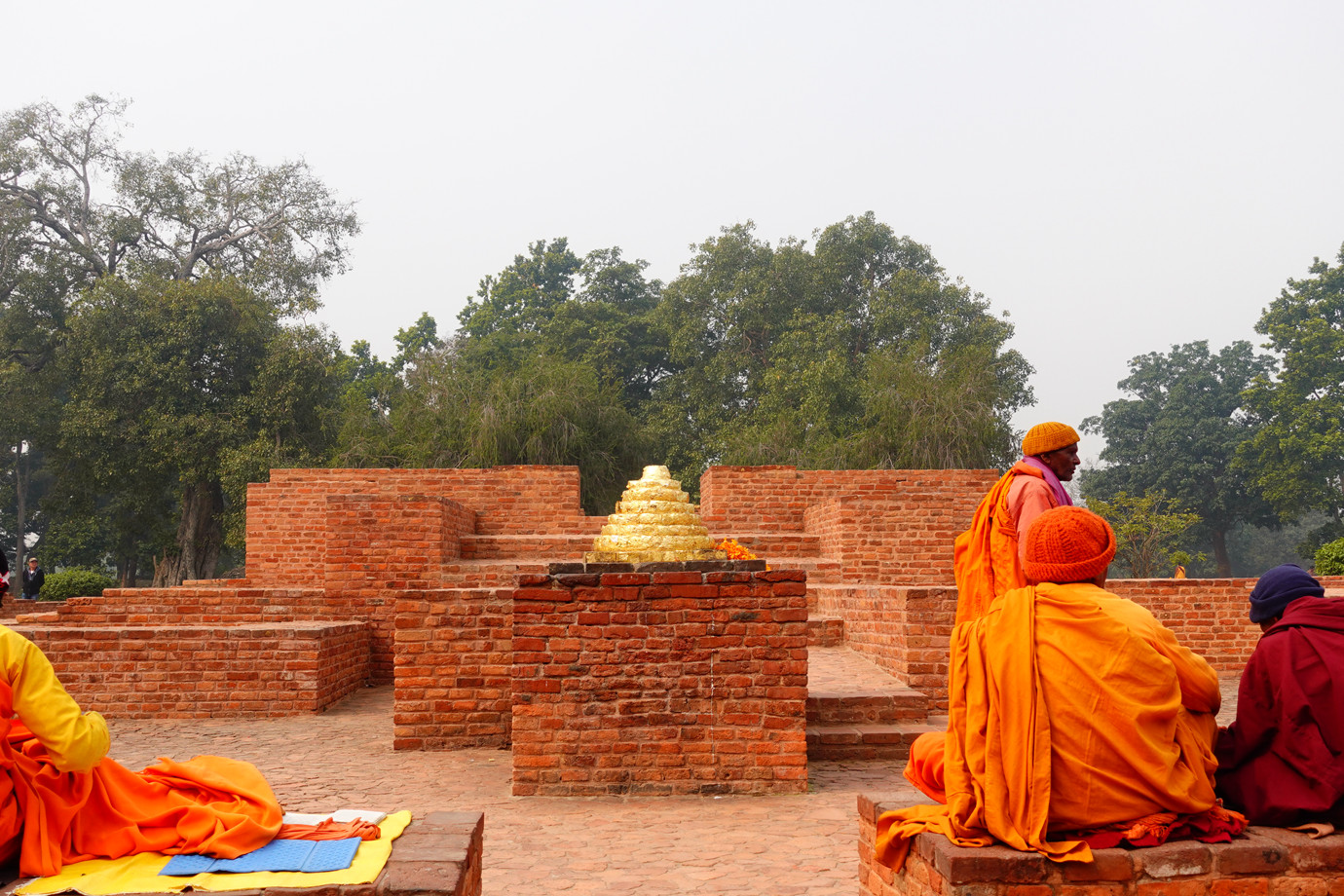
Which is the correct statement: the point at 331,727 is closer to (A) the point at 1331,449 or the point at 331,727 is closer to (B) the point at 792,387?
(B) the point at 792,387

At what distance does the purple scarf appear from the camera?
3.75 metres

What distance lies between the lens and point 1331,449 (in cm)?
2670

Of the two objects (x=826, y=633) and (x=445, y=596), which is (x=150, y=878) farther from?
(x=826, y=633)

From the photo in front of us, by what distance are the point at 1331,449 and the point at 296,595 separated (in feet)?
90.6

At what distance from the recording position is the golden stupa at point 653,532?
5492 millimetres

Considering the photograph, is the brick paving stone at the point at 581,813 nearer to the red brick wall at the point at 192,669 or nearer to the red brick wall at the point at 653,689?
the red brick wall at the point at 653,689

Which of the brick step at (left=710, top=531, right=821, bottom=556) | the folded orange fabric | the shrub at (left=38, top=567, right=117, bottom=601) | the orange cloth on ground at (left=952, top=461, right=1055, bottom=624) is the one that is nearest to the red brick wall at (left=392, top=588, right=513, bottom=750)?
the orange cloth on ground at (left=952, top=461, right=1055, bottom=624)

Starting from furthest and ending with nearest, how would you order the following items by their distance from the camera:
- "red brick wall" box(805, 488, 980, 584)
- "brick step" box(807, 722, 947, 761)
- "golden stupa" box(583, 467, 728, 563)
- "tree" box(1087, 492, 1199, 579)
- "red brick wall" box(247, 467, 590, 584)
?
"tree" box(1087, 492, 1199, 579) → "red brick wall" box(247, 467, 590, 584) → "red brick wall" box(805, 488, 980, 584) → "brick step" box(807, 722, 947, 761) → "golden stupa" box(583, 467, 728, 563)

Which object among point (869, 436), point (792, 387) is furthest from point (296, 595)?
point (792, 387)

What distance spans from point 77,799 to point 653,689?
9.77ft

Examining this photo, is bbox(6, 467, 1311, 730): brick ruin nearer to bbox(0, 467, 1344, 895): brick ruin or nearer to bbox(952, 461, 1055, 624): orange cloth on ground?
bbox(0, 467, 1344, 895): brick ruin

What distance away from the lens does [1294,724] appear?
8.25 ft

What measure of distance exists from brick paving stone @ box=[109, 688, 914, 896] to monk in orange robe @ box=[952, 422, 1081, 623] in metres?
1.25

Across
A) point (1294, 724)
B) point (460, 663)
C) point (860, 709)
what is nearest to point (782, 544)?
point (860, 709)
